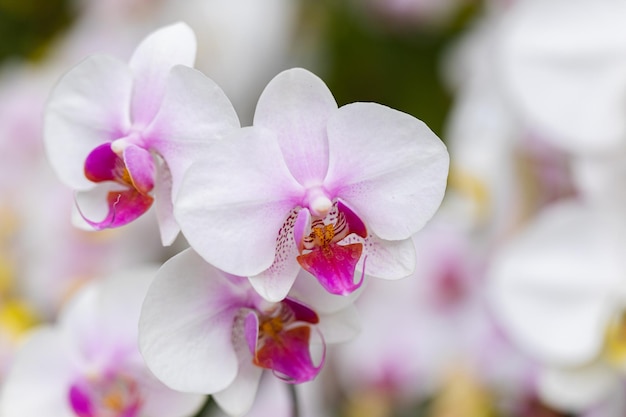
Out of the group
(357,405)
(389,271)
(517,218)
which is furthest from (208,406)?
(389,271)

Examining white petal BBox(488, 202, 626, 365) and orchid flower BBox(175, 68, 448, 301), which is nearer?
orchid flower BBox(175, 68, 448, 301)

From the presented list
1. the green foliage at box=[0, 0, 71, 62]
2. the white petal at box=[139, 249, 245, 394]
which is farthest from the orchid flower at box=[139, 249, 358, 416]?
the green foliage at box=[0, 0, 71, 62]

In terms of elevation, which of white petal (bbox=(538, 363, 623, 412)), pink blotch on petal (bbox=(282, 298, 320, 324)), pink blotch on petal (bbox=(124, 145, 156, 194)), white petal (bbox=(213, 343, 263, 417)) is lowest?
white petal (bbox=(538, 363, 623, 412))

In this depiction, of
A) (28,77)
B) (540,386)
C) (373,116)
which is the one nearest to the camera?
(373,116)

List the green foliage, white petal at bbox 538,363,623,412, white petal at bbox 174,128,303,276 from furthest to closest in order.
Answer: the green foliage, white petal at bbox 538,363,623,412, white petal at bbox 174,128,303,276

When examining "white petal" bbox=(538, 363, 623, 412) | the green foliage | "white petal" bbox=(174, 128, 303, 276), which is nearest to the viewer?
"white petal" bbox=(174, 128, 303, 276)

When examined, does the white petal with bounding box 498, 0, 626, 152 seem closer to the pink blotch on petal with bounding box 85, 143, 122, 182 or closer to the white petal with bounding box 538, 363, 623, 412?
the white petal with bounding box 538, 363, 623, 412

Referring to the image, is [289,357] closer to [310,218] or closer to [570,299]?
[310,218]

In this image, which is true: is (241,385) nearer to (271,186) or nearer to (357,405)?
(271,186)
